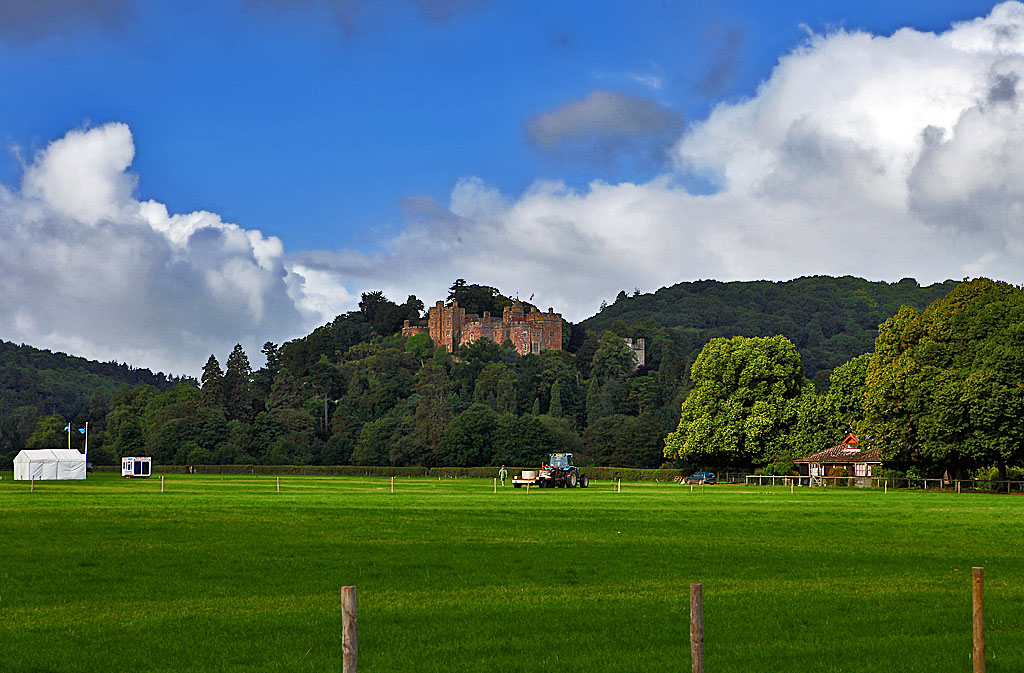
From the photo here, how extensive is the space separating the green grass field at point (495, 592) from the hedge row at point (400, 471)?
80.0 meters

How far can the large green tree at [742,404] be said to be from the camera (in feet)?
333

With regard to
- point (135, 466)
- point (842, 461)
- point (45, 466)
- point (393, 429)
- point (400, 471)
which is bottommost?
point (400, 471)

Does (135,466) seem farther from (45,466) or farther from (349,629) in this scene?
(349,629)

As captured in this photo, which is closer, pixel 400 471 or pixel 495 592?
pixel 495 592

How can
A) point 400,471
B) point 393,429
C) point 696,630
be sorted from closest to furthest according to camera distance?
point 696,630
point 400,471
point 393,429

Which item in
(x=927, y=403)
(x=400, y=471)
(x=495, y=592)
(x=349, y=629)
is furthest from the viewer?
(x=400, y=471)

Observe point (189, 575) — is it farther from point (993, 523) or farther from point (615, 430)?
point (615, 430)

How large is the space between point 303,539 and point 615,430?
115698 mm

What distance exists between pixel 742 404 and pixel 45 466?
200ft

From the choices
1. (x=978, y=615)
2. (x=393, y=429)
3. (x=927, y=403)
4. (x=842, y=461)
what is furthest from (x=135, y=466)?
(x=978, y=615)

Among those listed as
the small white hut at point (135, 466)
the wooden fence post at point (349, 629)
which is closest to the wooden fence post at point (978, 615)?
the wooden fence post at point (349, 629)

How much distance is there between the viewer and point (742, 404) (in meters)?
105

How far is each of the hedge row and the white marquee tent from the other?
35.9 m

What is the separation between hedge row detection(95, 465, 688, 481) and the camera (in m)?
120
